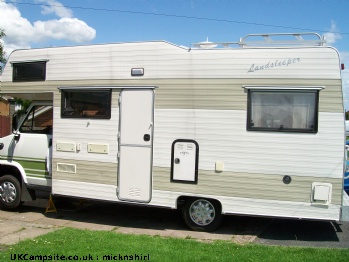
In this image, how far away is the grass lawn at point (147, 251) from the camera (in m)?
4.59

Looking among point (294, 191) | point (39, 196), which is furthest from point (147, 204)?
point (39, 196)

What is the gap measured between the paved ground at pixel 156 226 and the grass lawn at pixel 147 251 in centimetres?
54

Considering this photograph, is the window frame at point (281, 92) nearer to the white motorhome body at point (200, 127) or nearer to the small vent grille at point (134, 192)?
the white motorhome body at point (200, 127)

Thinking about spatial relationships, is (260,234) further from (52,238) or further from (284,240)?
(52,238)

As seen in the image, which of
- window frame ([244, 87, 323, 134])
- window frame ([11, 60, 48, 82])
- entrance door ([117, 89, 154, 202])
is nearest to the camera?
window frame ([244, 87, 323, 134])

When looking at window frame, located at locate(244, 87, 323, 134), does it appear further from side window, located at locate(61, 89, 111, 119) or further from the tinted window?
the tinted window

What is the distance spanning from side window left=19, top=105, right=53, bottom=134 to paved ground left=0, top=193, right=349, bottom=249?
5.60ft

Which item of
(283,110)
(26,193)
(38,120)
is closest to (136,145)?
(283,110)

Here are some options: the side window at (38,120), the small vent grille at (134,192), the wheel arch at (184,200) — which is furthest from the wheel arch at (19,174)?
the wheel arch at (184,200)

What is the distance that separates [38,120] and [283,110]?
15.9 ft

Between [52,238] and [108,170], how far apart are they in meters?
1.44

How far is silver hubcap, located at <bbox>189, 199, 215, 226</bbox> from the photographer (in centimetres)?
594

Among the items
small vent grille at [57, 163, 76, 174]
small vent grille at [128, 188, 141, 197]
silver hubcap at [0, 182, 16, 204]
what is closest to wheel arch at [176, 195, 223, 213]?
small vent grille at [128, 188, 141, 197]

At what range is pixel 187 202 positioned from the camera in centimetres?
605
